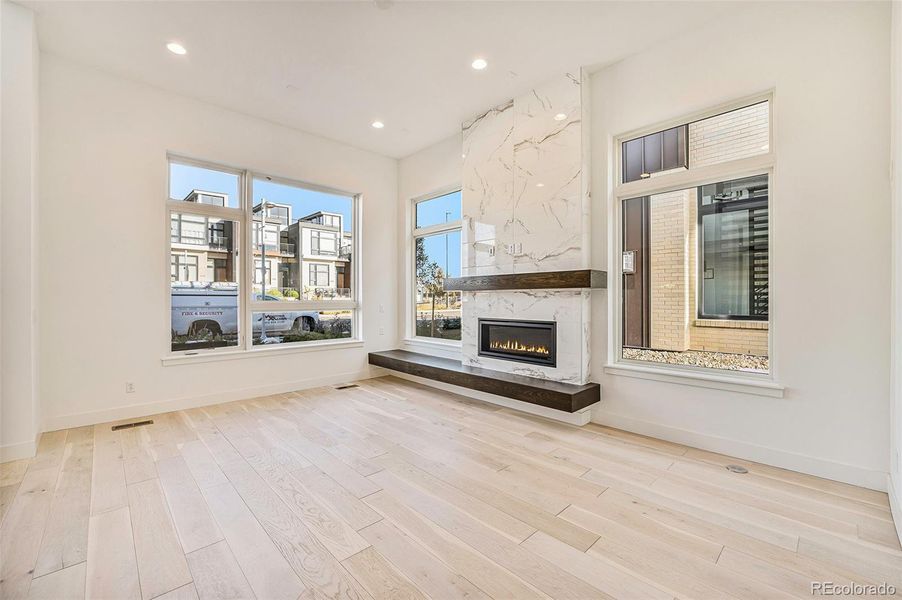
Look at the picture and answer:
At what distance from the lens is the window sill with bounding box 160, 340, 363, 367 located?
13.5 ft

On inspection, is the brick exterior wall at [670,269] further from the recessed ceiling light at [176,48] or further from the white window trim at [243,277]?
the recessed ceiling light at [176,48]

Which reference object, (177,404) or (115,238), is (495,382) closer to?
(177,404)

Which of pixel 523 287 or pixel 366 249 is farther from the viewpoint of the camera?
pixel 366 249

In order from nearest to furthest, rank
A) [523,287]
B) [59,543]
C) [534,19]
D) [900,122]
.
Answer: [59,543], [900,122], [534,19], [523,287]

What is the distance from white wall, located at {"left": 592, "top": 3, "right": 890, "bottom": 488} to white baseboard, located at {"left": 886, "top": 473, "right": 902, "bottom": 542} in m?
0.10

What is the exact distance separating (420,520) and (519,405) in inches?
85.5

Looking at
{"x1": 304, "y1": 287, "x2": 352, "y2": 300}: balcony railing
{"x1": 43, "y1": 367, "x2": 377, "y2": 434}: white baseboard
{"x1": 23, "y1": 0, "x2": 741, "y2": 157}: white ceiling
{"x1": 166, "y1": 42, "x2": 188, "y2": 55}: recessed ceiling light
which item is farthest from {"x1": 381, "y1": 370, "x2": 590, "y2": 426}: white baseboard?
{"x1": 166, "y1": 42, "x2": 188, "y2": 55}: recessed ceiling light

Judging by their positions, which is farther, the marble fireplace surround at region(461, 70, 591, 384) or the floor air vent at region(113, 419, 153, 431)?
the marble fireplace surround at region(461, 70, 591, 384)

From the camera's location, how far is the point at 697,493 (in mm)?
2393

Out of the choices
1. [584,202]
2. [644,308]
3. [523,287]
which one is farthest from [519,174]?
[644,308]

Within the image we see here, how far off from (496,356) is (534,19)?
10.2 ft

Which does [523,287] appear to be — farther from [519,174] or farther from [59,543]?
[59,543]

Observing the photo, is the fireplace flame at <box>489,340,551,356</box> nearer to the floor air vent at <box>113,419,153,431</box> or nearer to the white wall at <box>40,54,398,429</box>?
the white wall at <box>40,54,398,429</box>

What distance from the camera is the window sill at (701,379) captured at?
2808mm
